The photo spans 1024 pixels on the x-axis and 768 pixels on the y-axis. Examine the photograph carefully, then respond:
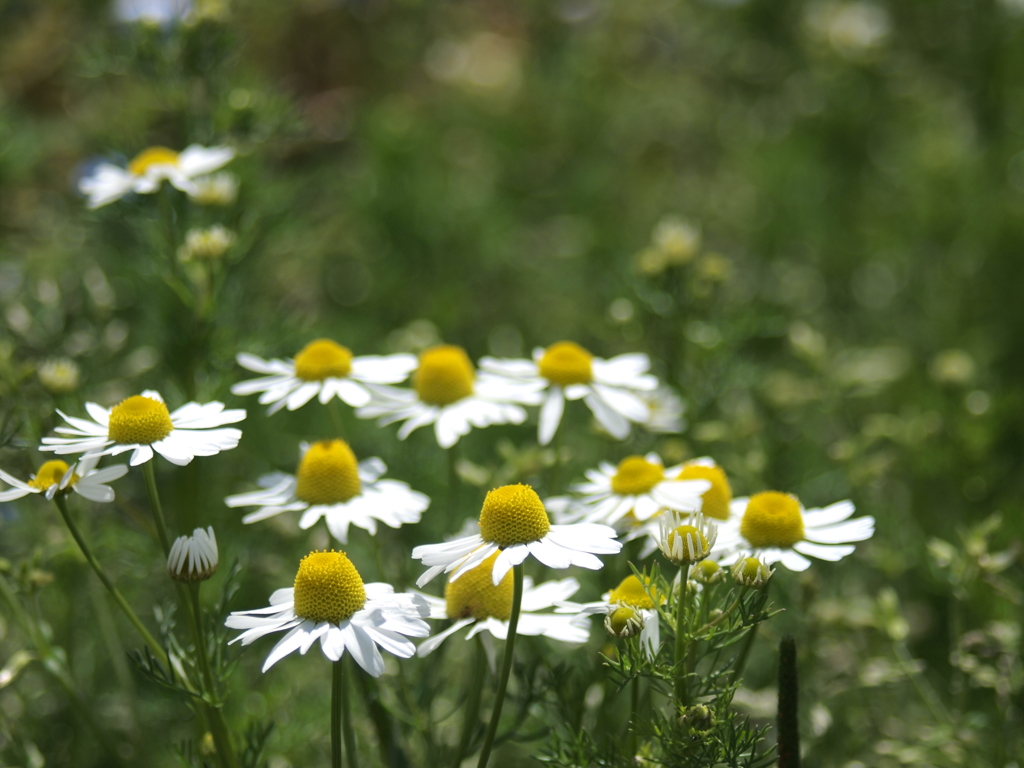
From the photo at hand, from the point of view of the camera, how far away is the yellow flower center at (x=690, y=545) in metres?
1.07

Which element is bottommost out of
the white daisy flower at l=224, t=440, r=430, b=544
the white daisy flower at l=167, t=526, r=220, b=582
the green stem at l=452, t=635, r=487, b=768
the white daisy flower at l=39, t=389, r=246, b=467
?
the green stem at l=452, t=635, r=487, b=768

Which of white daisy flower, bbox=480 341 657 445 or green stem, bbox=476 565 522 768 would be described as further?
white daisy flower, bbox=480 341 657 445

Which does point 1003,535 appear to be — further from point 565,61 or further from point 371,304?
point 565,61

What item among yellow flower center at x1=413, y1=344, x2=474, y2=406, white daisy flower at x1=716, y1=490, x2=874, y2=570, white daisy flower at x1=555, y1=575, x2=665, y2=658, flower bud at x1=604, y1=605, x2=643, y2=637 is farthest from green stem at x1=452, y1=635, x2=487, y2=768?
yellow flower center at x1=413, y1=344, x2=474, y2=406

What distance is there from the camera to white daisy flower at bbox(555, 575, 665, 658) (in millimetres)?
1124

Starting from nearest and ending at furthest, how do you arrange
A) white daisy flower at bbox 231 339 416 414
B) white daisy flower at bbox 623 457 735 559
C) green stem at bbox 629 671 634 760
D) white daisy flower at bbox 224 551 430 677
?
white daisy flower at bbox 224 551 430 677, green stem at bbox 629 671 634 760, white daisy flower at bbox 623 457 735 559, white daisy flower at bbox 231 339 416 414

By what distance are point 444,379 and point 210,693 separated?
65 cm

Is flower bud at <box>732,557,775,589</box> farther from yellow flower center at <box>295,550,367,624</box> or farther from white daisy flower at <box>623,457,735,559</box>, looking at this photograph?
yellow flower center at <box>295,550,367,624</box>

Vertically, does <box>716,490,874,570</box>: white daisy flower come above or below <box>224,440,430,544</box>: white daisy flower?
above

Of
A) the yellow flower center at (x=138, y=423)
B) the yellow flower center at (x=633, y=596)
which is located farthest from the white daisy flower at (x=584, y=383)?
the yellow flower center at (x=138, y=423)

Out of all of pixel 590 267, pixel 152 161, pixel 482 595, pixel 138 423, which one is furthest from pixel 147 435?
pixel 590 267

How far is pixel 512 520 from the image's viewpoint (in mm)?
1115

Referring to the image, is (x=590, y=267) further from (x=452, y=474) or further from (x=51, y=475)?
(x=51, y=475)

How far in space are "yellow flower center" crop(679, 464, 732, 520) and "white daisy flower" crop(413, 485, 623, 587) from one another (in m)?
0.28
